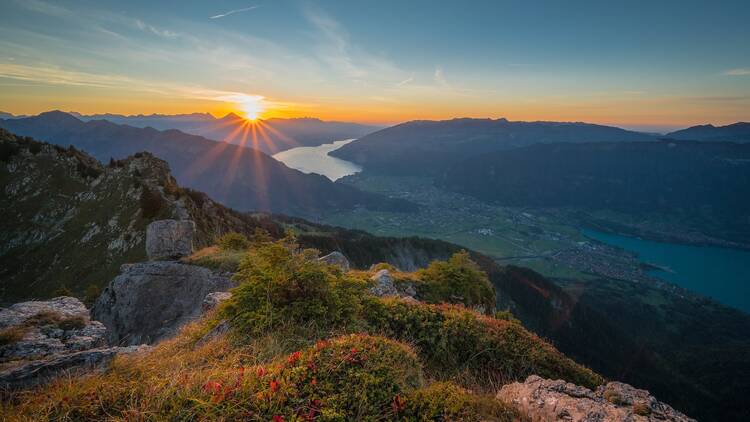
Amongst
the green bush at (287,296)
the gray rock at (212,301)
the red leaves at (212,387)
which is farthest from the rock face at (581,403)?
the gray rock at (212,301)

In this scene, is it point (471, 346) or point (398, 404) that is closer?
point (398, 404)

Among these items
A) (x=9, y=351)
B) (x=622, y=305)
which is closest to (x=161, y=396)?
(x=9, y=351)

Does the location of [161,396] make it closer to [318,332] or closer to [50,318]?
[318,332]

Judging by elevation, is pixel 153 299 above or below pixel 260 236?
below

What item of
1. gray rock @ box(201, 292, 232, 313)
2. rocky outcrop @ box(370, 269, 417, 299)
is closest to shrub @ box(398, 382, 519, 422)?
rocky outcrop @ box(370, 269, 417, 299)

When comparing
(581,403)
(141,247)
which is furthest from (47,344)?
(141,247)

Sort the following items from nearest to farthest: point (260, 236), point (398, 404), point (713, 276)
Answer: point (398, 404)
point (260, 236)
point (713, 276)

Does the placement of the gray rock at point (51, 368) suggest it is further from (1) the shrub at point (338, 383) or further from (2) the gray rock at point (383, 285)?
(2) the gray rock at point (383, 285)

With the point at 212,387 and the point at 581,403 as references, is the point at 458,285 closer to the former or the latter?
the point at 581,403
